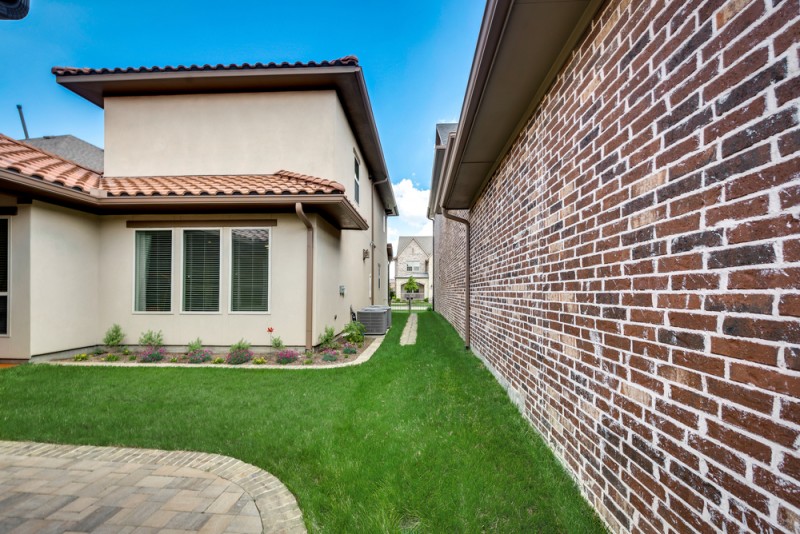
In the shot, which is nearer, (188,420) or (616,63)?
(616,63)

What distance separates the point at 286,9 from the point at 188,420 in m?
10.0

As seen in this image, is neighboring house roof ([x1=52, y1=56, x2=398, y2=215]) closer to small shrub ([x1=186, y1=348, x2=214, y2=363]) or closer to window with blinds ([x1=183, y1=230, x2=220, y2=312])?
window with blinds ([x1=183, y1=230, x2=220, y2=312])

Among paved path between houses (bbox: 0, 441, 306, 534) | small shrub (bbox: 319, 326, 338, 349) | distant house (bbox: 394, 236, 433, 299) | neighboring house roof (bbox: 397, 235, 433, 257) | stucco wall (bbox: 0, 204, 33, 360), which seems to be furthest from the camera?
neighboring house roof (bbox: 397, 235, 433, 257)

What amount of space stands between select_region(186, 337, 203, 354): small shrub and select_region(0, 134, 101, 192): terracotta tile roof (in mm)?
3170

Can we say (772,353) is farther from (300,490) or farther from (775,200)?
(300,490)

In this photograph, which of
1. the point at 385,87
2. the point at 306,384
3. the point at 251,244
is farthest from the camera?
the point at 385,87

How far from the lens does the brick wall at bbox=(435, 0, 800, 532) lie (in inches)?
42.1

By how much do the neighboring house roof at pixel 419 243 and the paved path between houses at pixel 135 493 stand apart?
3948cm

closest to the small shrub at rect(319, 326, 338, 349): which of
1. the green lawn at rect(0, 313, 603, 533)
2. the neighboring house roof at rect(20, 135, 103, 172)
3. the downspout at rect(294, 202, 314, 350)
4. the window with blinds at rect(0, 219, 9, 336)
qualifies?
the downspout at rect(294, 202, 314, 350)

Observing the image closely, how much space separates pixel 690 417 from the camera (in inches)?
54.0

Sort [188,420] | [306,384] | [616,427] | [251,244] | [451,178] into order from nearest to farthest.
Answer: [616,427] → [188,420] → [306,384] → [451,178] → [251,244]

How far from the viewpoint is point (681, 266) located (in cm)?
143

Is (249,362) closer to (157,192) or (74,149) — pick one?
(157,192)

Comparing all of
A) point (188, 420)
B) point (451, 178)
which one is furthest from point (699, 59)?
point (188, 420)
